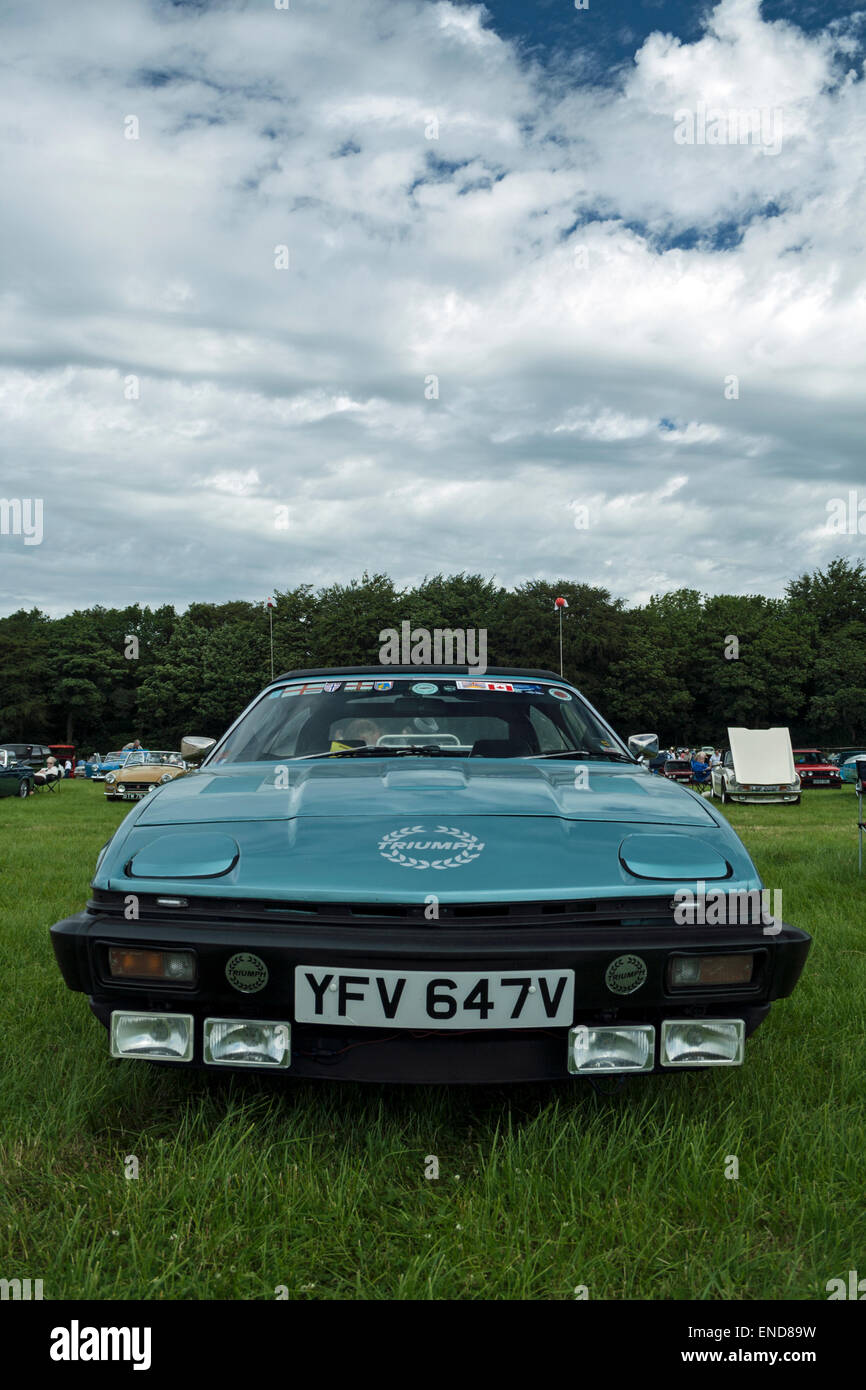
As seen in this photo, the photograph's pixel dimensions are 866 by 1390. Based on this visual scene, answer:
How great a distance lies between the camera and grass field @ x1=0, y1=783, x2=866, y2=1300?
1.66 meters

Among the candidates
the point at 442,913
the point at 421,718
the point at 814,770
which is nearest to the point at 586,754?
the point at 421,718

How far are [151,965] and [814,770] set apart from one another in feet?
94.7

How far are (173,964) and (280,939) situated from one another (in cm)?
25

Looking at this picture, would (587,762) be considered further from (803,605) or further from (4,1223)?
(803,605)

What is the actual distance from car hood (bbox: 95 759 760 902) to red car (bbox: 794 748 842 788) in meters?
27.7

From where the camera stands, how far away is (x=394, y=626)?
52719 mm

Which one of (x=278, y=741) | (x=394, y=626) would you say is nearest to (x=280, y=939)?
(x=278, y=741)

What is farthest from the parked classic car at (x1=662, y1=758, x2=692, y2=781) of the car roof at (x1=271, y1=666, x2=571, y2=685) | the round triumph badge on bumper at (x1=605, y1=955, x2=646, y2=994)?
the round triumph badge on bumper at (x1=605, y1=955, x2=646, y2=994)

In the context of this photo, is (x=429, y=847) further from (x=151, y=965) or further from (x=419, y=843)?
(x=151, y=965)

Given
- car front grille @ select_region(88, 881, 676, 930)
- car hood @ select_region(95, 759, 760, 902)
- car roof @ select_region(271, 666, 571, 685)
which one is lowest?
car front grille @ select_region(88, 881, 676, 930)

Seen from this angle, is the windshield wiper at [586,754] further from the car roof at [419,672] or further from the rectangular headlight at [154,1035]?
the rectangular headlight at [154,1035]

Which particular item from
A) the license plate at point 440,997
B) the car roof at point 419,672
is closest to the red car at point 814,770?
the car roof at point 419,672

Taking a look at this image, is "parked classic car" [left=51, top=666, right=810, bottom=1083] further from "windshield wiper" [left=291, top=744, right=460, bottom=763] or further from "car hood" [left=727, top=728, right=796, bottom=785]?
"car hood" [left=727, top=728, right=796, bottom=785]

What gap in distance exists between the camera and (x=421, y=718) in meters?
3.48
